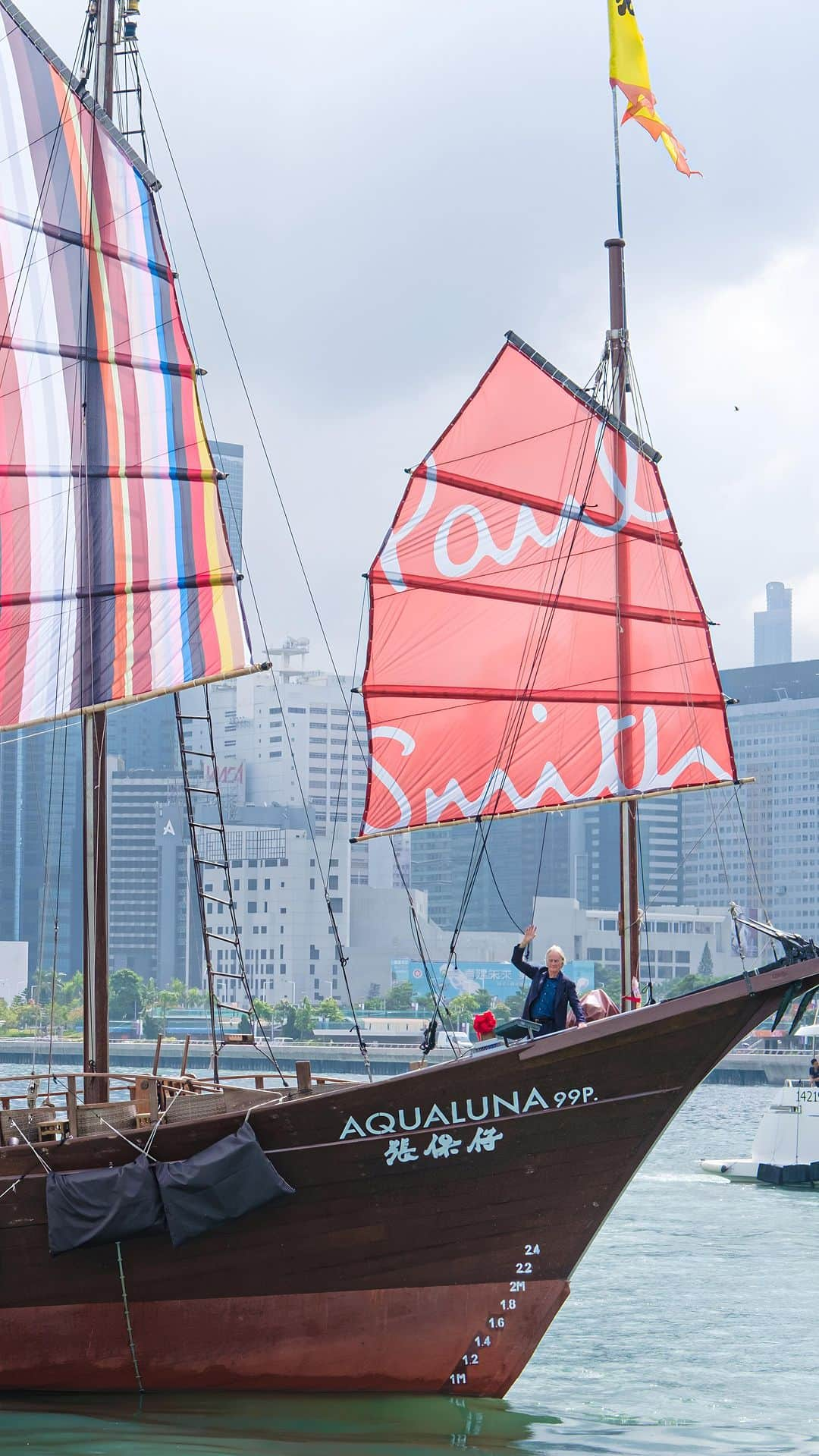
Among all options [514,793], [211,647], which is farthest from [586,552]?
[211,647]

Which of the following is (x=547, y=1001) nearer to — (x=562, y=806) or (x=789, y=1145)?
(x=562, y=806)

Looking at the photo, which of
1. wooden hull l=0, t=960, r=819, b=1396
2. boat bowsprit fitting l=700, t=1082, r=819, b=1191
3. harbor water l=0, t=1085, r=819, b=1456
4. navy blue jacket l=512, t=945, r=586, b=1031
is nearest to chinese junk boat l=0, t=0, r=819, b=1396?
wooden hull l=0, t=960, r=819, b=1396

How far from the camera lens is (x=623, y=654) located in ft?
76.0

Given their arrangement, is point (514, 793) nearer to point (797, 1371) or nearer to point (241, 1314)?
point (797, 1371)

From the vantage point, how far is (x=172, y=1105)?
1428cm

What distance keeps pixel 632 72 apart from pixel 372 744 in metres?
11.2

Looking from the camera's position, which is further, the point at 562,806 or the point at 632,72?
the point at 632,72

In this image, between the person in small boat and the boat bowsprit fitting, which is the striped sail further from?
the boat bowsprit fitting

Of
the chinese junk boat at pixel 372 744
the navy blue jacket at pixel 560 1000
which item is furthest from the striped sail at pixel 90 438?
the navy blue jacket at pixel 560 1000

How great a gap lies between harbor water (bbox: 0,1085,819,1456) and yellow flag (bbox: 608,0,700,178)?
16.2 metres

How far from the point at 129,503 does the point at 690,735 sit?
28.7ft

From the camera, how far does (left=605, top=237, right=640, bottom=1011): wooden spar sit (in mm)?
20688

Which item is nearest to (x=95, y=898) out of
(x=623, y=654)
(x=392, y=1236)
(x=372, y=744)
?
(x=392, y=1236)

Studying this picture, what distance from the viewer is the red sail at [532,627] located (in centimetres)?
2244
